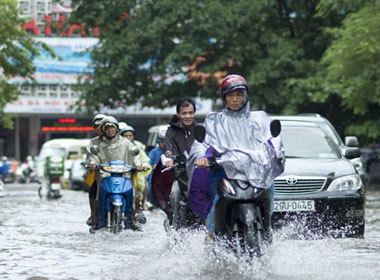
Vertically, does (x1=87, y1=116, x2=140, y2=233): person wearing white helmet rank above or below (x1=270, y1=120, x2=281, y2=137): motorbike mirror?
below

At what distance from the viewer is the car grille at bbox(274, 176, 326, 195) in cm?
1120

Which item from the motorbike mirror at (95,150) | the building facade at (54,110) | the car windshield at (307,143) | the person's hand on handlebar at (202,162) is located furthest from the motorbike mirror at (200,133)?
the building facade at (54,110)

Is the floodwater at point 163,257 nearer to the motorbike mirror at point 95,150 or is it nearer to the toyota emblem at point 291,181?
the toyota emblem at point 291,181

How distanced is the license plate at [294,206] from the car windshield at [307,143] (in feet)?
4.01

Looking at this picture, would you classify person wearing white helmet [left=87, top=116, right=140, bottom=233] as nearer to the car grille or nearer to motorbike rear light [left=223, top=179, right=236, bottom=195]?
the car grille

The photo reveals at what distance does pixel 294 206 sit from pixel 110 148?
306 cm

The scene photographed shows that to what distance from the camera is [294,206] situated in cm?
1102

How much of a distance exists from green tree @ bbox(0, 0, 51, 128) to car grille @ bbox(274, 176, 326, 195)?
22.5 meters

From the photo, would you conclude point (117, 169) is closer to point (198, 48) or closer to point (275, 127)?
point (275, 127)

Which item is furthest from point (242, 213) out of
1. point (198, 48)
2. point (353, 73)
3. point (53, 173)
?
point (198, 48)

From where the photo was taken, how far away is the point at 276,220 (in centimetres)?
1102

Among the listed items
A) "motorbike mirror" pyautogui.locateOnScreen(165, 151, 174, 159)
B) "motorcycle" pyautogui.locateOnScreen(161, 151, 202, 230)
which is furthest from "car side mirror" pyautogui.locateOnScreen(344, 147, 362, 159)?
"motorbike mirror" pyautogui.locateOnScreen(165, 151, 174, 159)

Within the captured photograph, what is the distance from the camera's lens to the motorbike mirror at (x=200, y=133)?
7.47 metres

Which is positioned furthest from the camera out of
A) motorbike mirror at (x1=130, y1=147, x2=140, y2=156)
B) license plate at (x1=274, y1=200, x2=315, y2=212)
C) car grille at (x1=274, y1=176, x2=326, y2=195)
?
motorbike mirror at (x1=130, y1=147, x2=140, y2=156)
